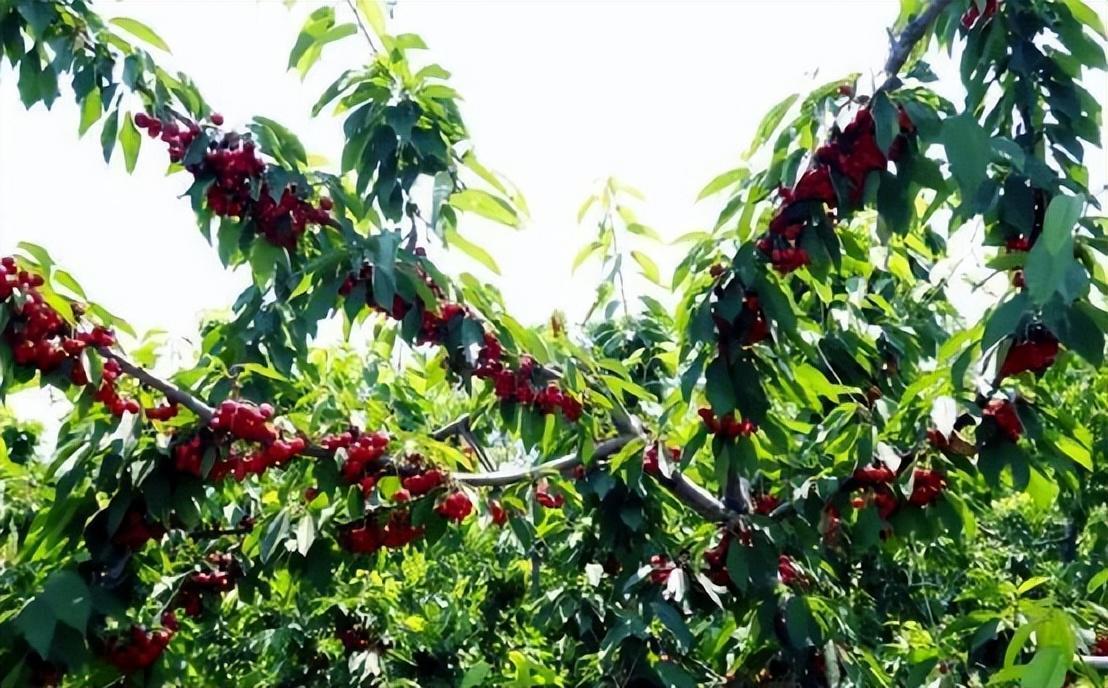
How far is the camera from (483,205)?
3035 millimetres

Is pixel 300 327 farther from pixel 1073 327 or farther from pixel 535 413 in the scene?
pixel 1073 327

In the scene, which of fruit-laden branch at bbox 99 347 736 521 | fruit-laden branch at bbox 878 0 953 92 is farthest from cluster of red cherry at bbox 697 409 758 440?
fruit-laden branch at bbox 878 0 953 92

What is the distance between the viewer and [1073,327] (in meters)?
2.35

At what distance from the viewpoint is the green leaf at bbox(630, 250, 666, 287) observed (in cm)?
405

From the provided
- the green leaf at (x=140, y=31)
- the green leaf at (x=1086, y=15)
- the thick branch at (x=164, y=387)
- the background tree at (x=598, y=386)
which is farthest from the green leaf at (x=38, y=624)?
the green leaf at (x=1086, y=15)

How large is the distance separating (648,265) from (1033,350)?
1718mm

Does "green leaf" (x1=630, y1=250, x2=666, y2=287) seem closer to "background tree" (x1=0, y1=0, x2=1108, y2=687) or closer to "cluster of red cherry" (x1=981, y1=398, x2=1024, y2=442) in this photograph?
"background tree" (x1=0, y1=0, x2=1108, y2=687)

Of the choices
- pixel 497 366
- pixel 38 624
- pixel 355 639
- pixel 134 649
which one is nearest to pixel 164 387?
pixel 38 624

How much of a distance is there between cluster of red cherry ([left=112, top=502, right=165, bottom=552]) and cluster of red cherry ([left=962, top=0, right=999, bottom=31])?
2321mm

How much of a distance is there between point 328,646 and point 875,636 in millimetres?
2838

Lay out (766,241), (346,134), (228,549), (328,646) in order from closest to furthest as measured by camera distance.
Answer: (766,241) → (346,134) → (228,549) → (328,646)

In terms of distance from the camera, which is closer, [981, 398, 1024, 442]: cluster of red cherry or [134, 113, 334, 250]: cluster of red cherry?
[981, 398, 1024, 442]: cluster of red cherry

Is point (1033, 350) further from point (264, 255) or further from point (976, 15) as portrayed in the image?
point (264, 255)

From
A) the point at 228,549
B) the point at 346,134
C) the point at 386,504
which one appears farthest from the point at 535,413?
the point at 228,549
